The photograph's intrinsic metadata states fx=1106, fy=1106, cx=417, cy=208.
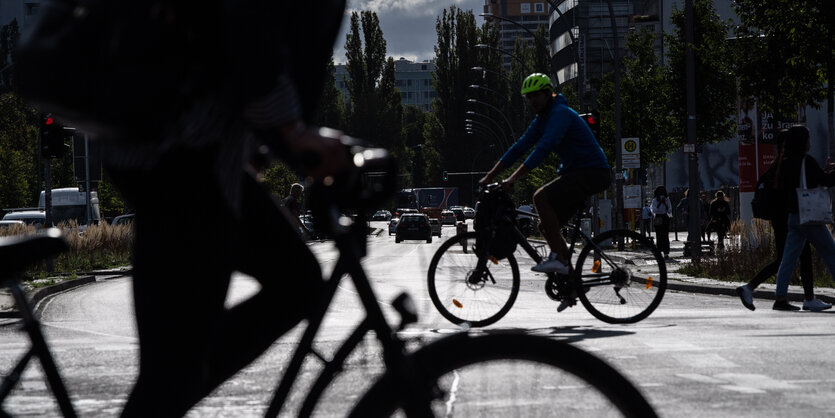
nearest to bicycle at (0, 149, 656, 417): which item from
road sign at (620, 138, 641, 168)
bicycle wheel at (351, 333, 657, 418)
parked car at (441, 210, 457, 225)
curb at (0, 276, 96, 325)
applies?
bicycle wheel at (351, 333, 657, 418)

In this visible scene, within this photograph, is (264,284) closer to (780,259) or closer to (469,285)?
(469,285)

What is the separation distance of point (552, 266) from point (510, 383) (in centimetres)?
572

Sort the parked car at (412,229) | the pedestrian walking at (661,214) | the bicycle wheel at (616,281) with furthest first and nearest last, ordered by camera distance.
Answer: the parked car at (412,229) < the pedestrian walking at (661,214) < the bicycle wheel at (616,281)

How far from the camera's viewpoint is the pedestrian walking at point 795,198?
32.9 feet

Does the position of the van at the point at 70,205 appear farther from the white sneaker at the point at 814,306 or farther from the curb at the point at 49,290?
the white sneaker at the point at 814,306

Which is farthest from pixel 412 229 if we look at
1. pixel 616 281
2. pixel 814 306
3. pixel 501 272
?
pixel 501 272

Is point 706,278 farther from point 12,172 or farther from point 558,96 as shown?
point 12,172

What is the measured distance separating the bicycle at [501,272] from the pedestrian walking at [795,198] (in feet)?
7.58

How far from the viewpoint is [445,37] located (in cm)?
9794

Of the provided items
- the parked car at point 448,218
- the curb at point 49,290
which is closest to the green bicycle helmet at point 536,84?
the curb at point 49,290

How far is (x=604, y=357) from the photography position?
20.6ft

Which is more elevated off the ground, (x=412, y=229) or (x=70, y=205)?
(x=70, y=205)

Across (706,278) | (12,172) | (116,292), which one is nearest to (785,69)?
(706,278)

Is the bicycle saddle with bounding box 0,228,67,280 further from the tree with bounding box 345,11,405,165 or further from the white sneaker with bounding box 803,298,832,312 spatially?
the tree with bounding box 345,11,405,165
